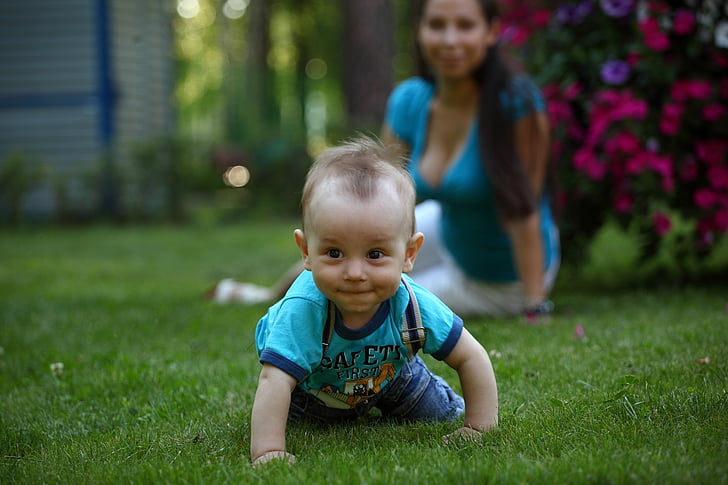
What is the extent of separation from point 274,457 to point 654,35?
11.1 feet

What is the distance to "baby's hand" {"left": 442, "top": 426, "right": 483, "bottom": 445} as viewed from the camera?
2.31m

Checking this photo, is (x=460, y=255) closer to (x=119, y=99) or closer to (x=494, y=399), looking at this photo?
(x=494, y=399)

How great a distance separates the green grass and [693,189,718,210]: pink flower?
1.77ft

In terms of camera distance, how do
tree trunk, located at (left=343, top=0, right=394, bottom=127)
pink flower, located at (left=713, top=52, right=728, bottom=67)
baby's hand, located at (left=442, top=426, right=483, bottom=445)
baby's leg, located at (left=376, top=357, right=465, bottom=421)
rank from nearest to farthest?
baby's hand, located at (left=442, top=426, right=483, bottom=445) < baby's leg, located at (left=376, top=357, right=465, bottom=421) < pink flower, located at (left=713, top=52, right=728, bottom=67) < tree trunk, located at (left=343, top=0, right=394, bottom=127)

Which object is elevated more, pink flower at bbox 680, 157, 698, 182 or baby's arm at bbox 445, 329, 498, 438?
pink flower at bbox 680, 157, 698, 182

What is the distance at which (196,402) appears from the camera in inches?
117

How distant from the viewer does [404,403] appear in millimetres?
2604

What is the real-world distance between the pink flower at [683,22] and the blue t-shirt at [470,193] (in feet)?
2.87

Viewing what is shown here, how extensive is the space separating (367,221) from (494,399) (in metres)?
0.70

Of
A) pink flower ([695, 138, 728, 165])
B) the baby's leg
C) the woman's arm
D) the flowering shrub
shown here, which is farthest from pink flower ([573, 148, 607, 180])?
the baby's leg

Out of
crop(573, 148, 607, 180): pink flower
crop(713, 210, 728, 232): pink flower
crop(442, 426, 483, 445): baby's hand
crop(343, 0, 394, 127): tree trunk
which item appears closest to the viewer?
crop(442, 426, 483, 445): baby's hand

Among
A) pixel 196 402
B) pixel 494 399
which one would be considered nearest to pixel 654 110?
pixel 494 399

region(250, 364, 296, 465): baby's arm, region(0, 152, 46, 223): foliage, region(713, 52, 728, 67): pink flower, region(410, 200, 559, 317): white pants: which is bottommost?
region(0, 152, 46, 223): foliage

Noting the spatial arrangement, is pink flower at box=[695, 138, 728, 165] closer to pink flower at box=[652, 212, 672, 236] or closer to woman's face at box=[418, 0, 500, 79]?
pink flower at box=[652, 212, 672, 236]
